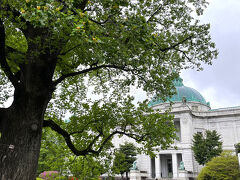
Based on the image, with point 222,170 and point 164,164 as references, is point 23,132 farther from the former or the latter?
point 164,164

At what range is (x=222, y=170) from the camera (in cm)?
2130

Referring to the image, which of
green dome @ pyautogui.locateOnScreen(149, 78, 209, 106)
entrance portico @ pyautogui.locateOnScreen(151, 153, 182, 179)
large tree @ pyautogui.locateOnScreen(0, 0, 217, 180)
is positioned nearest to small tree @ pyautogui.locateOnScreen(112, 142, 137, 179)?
large tree @ pyautogui.locateOnScreen(0, 0, 217, 180)

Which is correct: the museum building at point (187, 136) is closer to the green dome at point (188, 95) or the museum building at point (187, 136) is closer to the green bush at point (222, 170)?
the green dome at point (188, 95)

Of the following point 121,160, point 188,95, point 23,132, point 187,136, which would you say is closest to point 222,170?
point 121,160

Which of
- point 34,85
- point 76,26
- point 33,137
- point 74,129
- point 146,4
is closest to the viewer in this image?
point 76,26

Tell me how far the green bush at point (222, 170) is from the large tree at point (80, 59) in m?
16.5

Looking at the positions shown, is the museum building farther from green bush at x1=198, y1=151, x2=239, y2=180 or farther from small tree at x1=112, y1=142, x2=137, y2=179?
green bush at x1=198, y1=151, x2=239, y2=180

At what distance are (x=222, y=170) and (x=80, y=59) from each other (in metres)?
20.2

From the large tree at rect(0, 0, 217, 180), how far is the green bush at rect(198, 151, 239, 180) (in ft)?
54.2

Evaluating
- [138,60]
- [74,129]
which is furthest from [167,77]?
[74,129]

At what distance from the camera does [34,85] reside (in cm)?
611

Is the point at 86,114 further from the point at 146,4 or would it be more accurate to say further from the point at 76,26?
the point at 76,26

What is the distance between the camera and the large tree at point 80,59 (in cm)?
472

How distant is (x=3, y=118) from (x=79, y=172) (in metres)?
→ 4.97
